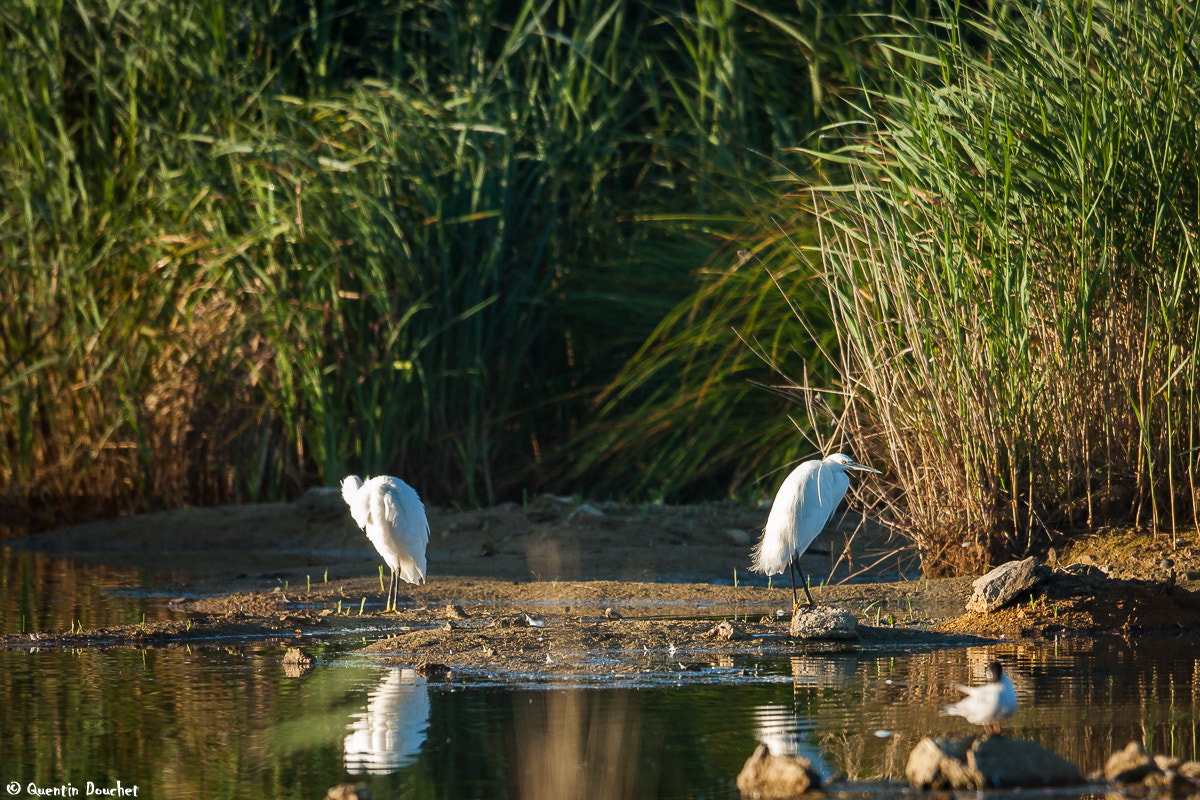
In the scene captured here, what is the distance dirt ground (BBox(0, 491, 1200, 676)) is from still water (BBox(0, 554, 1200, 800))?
285 millimetres

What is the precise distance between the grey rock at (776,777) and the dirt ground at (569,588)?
1.70 m

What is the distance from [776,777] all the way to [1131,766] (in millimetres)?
843

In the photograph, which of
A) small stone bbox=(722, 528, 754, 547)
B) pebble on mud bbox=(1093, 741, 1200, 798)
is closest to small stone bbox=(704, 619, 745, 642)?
pebble on mud bbox=(1093, 741, 1200, 798)

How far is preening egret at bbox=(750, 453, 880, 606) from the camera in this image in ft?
21.5

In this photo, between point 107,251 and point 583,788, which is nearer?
point 583,788

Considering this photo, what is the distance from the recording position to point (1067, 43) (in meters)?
6.98

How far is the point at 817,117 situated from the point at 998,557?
5.31 metres

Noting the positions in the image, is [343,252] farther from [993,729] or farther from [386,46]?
[993,729]

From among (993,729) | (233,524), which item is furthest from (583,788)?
(233,524)

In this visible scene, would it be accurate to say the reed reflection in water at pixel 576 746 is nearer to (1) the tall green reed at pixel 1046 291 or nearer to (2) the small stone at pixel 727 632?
(2) the small stone at pixel 727 632

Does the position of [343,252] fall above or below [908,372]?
above

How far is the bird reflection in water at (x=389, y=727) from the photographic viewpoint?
3.93m

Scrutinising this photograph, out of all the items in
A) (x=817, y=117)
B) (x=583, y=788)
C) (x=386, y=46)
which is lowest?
(x=583, y=788)

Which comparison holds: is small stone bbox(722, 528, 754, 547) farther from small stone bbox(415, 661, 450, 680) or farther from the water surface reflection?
small stone bbox(415, 661, 450, 680)
